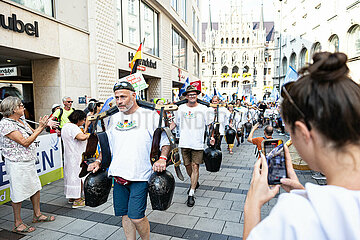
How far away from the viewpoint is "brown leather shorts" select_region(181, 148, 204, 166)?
4539mm

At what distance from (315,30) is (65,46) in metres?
21.8

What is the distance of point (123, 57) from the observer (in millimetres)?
11352

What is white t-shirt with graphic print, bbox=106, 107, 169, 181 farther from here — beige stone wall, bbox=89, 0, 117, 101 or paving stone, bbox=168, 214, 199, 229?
beige stone wall, bbox=89, 0, 117, 101

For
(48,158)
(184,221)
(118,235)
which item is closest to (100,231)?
(118,235)

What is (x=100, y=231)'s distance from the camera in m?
3.38

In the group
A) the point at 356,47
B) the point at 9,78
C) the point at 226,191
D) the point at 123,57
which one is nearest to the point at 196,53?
the point at 356,47

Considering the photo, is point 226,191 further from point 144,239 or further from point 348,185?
point 348,185

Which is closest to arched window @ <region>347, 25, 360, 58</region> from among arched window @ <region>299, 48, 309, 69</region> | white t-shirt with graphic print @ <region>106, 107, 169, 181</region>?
arched window @ <region>299, 48, 309, 69</region>

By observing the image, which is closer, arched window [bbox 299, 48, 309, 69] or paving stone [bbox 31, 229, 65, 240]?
paving stone [bbox 31, 229, 65, 240]

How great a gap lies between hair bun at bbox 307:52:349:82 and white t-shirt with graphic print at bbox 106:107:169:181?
208 centimetres

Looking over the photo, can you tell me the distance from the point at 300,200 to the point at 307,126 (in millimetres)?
250

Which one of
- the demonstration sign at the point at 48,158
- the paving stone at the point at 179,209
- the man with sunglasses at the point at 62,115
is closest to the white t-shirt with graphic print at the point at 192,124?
the paving stone at the point at 179,209

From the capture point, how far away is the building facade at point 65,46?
272 inches

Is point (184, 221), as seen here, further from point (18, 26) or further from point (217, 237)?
Answer: point (18, 26)
